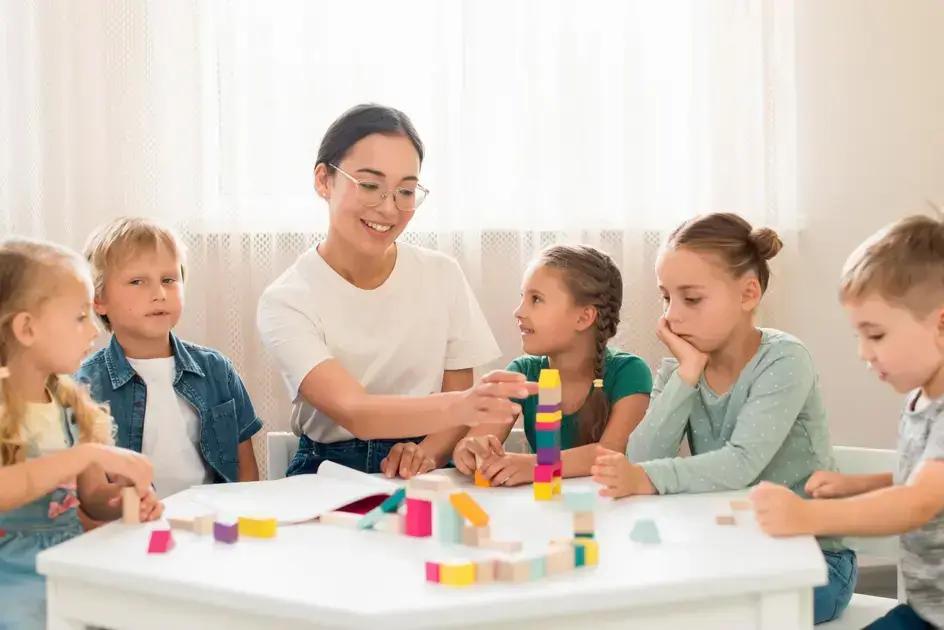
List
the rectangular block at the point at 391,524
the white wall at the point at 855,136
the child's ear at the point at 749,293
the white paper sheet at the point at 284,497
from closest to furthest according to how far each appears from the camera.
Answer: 1. the rectangular block at the point at 391,524
2. the white paper sheet at the point at 284,497
3. the child's ear at the point at 749,293
4. the white wall at the point at 855,136

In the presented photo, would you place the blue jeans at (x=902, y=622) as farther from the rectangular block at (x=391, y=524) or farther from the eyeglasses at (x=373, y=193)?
the eyeglasses at (x=373, y=193)

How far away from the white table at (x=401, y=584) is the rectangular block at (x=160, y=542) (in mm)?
13

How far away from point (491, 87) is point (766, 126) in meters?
0.82

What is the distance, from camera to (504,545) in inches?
57.6

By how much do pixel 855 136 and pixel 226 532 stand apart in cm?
252

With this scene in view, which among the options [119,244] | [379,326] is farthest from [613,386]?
[119,244]

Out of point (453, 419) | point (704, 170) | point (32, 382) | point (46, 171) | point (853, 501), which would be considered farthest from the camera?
point (704, 170)

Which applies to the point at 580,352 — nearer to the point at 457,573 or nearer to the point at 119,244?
the point at 119,244

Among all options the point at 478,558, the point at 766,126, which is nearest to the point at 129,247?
the point at 478,558

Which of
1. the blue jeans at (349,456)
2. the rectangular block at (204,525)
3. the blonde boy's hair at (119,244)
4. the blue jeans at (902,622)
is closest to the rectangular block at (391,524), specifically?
the rectangular block at (204,525)

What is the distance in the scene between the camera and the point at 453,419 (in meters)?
2.12

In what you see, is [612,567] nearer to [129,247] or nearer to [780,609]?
[780,609]

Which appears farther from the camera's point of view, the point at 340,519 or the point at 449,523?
the point at 340,519

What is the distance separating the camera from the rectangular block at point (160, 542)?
4.89 feet
